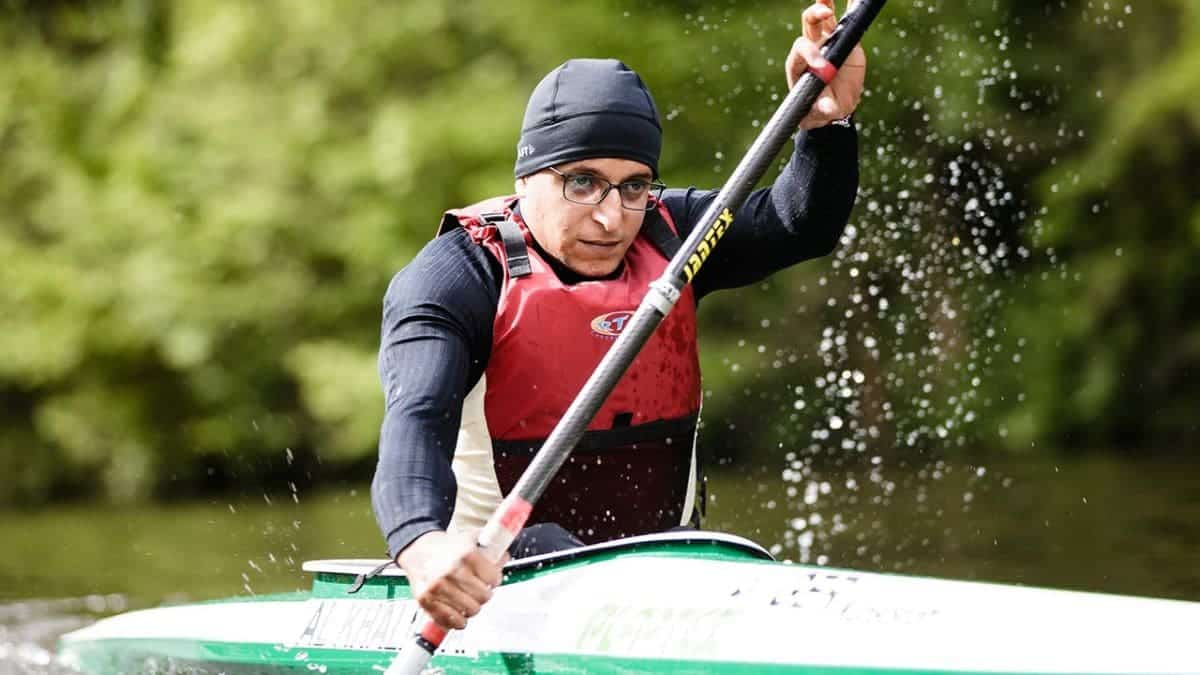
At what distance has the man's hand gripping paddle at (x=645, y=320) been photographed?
9.65 ft

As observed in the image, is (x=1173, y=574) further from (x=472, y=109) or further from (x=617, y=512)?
(x=472, y=109)

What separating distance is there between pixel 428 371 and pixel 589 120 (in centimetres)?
62

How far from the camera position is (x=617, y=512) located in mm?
3502

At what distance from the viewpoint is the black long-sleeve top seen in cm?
298

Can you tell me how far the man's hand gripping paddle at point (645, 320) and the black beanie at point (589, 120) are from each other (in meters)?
0.24

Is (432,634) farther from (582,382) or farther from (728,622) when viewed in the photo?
(582,382)

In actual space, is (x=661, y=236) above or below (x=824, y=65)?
below

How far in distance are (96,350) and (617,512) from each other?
36.1ft

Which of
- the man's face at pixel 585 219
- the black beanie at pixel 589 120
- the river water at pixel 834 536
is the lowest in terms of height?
the river water at pixel 834 536

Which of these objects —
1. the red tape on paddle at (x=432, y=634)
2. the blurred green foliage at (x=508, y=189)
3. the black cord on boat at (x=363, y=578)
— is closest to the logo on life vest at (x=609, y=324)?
the black cord on boat at (x=363, y=578)

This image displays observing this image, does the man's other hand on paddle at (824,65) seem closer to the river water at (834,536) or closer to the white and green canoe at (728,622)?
the white and green canoe at (728,622)

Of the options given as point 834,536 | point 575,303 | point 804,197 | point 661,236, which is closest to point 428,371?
point 575,303

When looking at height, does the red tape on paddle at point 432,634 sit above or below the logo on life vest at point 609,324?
below

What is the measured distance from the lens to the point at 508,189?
462 inches
